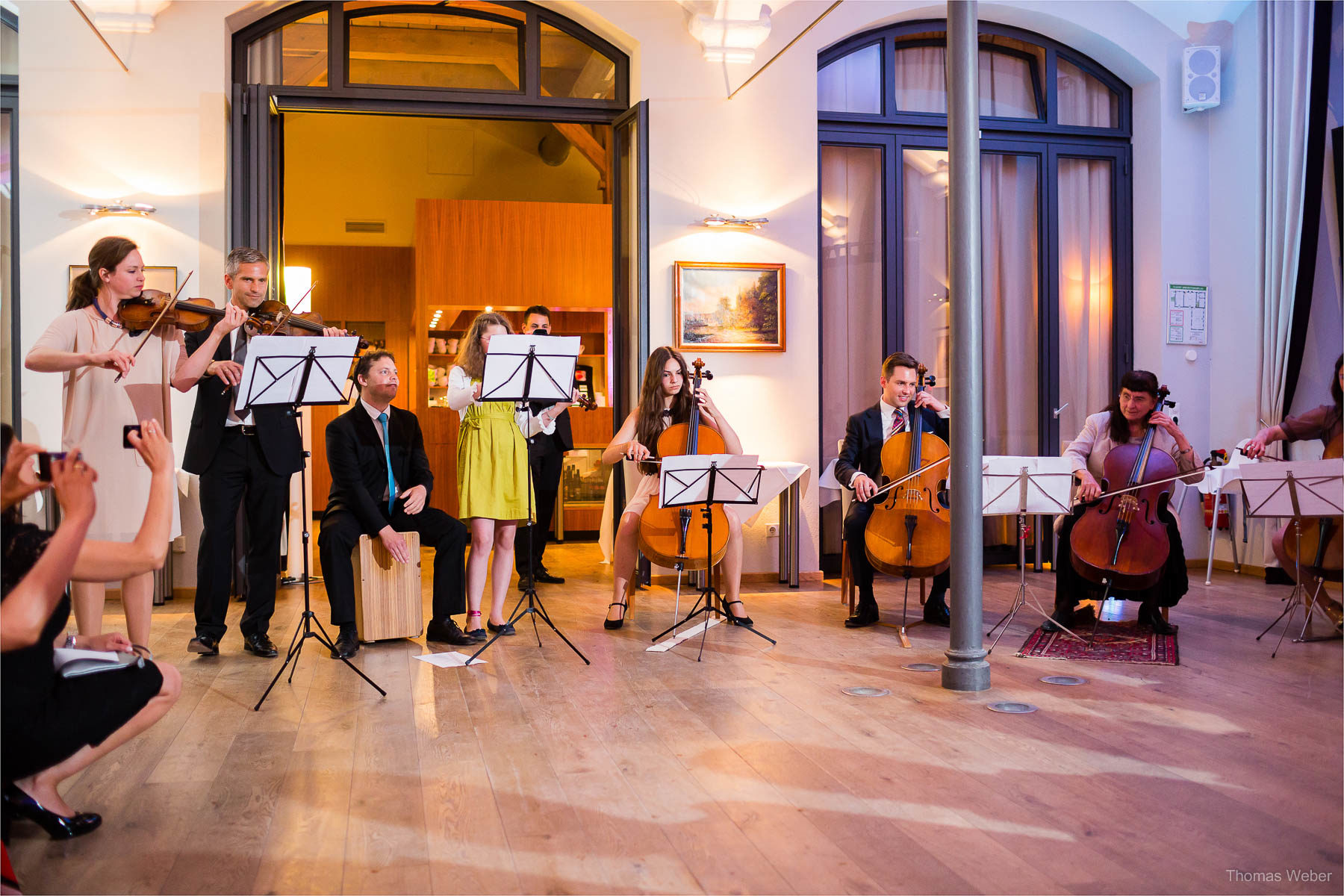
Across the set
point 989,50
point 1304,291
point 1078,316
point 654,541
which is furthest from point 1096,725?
point 989,50

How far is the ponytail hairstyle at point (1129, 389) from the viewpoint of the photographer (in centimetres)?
444

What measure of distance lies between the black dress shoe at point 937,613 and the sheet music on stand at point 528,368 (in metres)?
2.08

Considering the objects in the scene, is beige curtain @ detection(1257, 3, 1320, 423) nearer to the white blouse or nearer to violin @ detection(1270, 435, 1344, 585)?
violin @ detection(1270, 435, 1344, 585)

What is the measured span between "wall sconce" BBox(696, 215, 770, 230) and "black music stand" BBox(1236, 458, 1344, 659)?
3.21 meters

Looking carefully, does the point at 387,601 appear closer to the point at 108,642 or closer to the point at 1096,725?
the point at 108,642

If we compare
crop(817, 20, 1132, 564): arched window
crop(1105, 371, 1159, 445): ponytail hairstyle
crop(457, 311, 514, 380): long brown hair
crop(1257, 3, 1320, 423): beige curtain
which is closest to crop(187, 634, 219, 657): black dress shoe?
crop(457, 311, 514, 380): long brown hair

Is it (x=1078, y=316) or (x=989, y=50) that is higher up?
(x=989, y=50)

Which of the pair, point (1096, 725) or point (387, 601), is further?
point (387, 601)

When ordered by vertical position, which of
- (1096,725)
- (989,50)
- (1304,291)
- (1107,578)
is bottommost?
(1096,725)

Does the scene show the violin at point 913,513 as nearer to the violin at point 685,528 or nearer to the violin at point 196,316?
the violin at point 685,528

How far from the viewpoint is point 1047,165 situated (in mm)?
6891

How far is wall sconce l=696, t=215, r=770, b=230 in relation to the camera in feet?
20.0

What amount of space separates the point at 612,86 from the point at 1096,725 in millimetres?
4669

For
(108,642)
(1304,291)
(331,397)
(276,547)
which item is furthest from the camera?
(1304,291)
